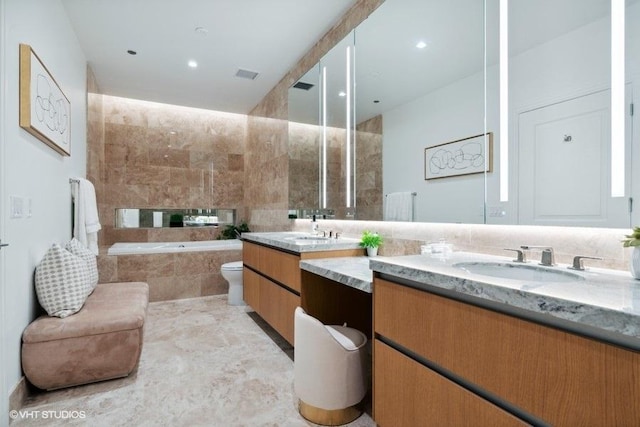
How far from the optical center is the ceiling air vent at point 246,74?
3.87m

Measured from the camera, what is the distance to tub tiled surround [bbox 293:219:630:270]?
122cm

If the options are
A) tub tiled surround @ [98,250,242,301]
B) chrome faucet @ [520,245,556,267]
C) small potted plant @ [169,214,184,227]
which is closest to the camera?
chrome faucet @ [520,245,556,267]

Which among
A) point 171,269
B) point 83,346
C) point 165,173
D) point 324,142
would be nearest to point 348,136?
point 324,142

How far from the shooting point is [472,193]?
1.71m

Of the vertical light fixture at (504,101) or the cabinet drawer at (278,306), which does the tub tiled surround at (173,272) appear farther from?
the vertical light fixture at (504,101)

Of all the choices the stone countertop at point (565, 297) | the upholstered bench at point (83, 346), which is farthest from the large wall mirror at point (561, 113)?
the upholstered bench at point (83, 346)

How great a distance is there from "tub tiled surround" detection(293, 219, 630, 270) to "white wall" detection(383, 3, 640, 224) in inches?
2.7

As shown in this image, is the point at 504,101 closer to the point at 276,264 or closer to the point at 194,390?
the point at 276,264

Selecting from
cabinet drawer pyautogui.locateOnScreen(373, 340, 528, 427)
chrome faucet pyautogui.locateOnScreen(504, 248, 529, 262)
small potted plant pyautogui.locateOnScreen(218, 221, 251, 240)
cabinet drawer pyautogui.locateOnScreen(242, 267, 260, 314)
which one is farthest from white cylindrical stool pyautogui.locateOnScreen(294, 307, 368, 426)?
small potted plant pyautogui.locateOnScreen(218, 221, 251, 240)

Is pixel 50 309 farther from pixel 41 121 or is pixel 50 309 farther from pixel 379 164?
pixel 379 164

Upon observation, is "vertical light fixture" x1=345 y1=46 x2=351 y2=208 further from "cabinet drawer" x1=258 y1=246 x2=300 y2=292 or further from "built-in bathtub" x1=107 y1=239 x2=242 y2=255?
"built-in bathtub" x1=107 y1=239 x2=242 y2=255


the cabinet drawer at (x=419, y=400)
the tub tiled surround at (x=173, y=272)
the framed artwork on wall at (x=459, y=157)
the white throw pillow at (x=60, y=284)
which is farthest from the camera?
the tub tiled surround at (x=173, y=272)

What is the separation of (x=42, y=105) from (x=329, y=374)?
8.02 feet

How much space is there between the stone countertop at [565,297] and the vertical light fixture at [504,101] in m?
0.47
